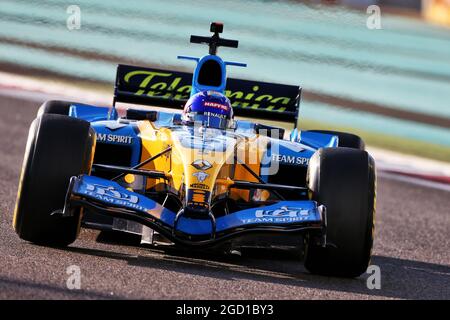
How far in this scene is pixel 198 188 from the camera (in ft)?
25.4

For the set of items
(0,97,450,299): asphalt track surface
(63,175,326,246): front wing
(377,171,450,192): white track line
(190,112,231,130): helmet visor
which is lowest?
(377,171,450,192): white track line

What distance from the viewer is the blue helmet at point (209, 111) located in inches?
362

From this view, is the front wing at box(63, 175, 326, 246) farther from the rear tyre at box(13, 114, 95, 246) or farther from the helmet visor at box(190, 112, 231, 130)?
the helmet visor at box(190, 112, 231, 130)

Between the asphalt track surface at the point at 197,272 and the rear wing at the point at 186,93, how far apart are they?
1.39 m

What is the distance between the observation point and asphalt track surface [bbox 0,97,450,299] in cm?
654

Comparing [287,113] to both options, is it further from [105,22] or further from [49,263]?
[105,22]

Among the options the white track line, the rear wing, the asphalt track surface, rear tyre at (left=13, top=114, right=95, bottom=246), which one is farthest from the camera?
the white track line

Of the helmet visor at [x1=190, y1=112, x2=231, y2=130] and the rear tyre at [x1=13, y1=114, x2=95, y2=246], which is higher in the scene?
the helmet visor at [x1=190, y1=112, x2=231, y2=130]

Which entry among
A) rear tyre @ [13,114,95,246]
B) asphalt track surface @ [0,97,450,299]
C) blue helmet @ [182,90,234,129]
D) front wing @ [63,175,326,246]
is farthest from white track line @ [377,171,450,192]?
rear tyre @ [13,114,95,246]

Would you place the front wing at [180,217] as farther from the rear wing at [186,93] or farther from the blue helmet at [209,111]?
the rear wing at [186,93]

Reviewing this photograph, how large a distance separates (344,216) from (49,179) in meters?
1.95

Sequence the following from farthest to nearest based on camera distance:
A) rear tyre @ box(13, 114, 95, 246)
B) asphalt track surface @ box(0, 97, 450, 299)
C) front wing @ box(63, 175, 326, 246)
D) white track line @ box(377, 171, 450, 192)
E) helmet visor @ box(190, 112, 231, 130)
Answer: white track line @ box(377, 171, 450, 192), helmet visor @ box(190, 112, 231, 130), rear tyre @ box(13, 114, 95, 246), front wing @ box(63, 175, 326, 246), asphalt track surface @ box(0, 97, 450, 299)

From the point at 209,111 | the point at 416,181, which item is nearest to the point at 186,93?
the point at 209,111

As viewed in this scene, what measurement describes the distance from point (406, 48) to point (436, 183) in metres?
7.10
